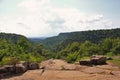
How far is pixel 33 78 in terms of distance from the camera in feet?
76.0

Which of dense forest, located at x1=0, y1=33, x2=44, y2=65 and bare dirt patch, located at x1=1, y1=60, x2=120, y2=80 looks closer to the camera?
bare dirt patch, located at x1=1, y1=60, x2=120, y2=80

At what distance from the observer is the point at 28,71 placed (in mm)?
26047

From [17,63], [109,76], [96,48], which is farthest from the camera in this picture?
[96,48]

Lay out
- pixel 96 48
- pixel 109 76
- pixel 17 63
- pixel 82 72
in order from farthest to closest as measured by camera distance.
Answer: pixel 96 48, pixel 17 63, pixel 82 72, pixel 109 76

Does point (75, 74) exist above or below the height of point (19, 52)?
above

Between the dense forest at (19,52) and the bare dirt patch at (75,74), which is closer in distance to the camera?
the bare dirt patch at (75,74)

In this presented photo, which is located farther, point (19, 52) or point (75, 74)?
point (19, 52)

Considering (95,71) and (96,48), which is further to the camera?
(96,48)

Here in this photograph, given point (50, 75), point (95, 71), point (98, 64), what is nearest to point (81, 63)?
point (98, 64)

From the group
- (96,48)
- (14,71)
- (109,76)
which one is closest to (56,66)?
(14,71)

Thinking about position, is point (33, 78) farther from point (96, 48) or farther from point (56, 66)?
point (96, 48)

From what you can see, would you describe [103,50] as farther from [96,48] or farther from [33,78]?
[33,78]

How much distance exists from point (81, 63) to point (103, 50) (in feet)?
287

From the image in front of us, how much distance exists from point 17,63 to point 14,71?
1.56 metres
